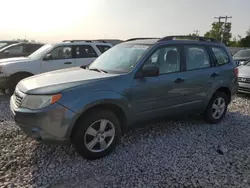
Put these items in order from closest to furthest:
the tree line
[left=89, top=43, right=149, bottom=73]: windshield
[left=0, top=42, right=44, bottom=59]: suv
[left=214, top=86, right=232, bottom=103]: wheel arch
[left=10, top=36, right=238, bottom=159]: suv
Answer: [left=10, top=36, right=238, bottom=159]: suv → [left=89, top=43, right=149, bottom=73]: windshield → [left=214, top=86, right=232, bottom=103]: wheel arch → [left=0, top=42, right=44, bottom=59]: suv → the tree line

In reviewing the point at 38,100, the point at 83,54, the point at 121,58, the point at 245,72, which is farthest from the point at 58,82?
the point at 245,72

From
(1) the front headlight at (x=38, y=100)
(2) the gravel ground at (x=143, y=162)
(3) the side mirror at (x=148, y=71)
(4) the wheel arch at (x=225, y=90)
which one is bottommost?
(2) the gravel ground at (x=143, y=162)

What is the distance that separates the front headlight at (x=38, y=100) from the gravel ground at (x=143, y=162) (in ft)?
2.70

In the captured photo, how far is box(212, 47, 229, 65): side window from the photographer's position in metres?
4.67

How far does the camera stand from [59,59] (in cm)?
717

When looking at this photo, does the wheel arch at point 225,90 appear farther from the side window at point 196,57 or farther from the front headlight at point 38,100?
the front headlight at point 38,100

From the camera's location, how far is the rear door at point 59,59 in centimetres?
689

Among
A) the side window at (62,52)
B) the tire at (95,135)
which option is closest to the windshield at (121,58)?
the tire at (95,135)

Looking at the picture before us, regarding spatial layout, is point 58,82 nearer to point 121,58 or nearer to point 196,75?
point 121,58

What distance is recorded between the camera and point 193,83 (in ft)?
13.5

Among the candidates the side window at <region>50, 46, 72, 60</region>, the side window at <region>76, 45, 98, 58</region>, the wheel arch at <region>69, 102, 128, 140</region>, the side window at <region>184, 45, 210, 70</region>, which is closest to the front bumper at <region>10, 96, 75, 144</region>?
the wheel arch at <region>69, 102, 128, 140</region>

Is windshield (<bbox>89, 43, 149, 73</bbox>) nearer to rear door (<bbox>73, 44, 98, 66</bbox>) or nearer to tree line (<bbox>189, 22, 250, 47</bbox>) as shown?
rear door (<bbox>73, 44, 98, 66</bbox>)

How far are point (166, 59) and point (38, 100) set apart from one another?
2.17m

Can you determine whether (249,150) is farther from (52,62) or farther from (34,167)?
(52,62)
